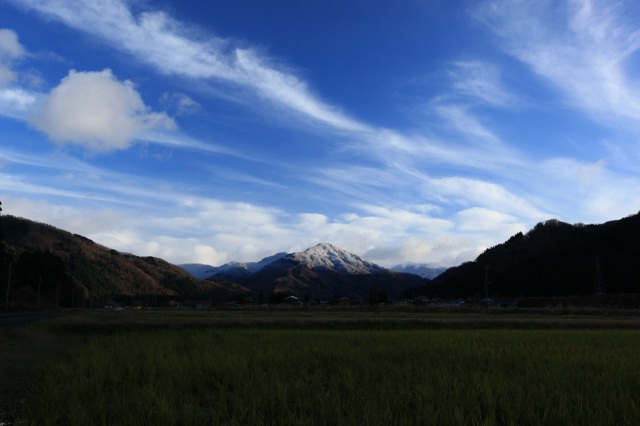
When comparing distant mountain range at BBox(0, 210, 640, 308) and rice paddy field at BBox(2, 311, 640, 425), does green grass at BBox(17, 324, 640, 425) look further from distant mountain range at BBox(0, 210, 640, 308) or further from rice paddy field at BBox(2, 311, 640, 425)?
distant mountain range at BBox(0, 210, 640, 308)

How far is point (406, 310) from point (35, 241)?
153370mm

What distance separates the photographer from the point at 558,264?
105 m

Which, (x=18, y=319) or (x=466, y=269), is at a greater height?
(x=466, y=269)

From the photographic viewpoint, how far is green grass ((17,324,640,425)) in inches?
254

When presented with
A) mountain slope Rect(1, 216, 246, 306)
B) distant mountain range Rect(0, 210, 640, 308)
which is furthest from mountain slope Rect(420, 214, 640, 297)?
mountain slope Rect(1, 216, 246, 306)

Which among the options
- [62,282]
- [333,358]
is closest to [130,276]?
[62,282]

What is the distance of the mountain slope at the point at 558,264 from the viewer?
295ft

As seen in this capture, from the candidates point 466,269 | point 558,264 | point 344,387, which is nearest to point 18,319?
point 344,387

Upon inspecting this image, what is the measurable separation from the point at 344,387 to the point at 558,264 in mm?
109794

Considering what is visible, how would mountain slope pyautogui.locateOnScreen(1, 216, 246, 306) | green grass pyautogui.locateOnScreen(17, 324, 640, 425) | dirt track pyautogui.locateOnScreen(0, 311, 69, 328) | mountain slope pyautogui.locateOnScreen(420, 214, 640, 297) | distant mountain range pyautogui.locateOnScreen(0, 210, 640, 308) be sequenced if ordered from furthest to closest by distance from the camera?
mountain slope pyautogui.locateOnScreen(1, 216, 246, 306)
mountain slope pyautogui.locateOnScreen(420, 214, 640, 297)
distant mountain range pyautogui.locateOnScreen(0, 210, 640, 308)
dirt track pyautogui.locateOnScreen(0, 311, 69, 328)
green grass pyautogui.locateOnScreen(17, 324, 640, 425)

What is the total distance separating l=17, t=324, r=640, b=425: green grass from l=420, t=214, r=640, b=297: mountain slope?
68.6m

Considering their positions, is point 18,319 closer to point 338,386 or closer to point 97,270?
point 338,386

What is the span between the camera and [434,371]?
395 inches

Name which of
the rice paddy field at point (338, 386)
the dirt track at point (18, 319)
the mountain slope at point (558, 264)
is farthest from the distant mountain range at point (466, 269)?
the rice paddy field at point (338, 386)
